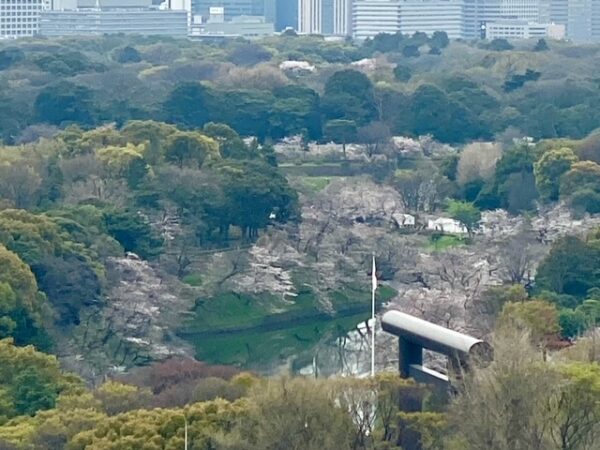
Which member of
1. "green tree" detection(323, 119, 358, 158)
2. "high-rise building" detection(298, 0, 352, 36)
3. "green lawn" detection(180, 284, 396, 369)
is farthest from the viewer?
"high-rise building" detection(298, 0, 352, 36)

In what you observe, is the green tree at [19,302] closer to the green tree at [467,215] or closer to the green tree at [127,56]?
the green tree at [467,215]

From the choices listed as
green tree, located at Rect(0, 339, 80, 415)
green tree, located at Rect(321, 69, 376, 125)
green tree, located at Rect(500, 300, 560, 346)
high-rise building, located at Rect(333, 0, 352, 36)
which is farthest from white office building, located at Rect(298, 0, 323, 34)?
green tree, located at Rect(0, 339, 80, 415)

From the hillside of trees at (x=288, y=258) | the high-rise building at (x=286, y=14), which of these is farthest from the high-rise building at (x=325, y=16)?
the hillside of trees at (x=288, y=258)

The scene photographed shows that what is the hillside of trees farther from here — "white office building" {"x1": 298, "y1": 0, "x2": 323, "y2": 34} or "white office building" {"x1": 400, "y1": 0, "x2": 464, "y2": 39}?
"white office building" {"x1": 298, "y1": 0, "x2": 323, "y2": 34}

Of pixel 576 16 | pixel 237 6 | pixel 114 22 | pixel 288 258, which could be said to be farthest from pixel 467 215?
pixel 237 6

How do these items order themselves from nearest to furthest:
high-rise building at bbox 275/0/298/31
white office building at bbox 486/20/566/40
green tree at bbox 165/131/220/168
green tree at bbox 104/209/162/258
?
green tree at bbox 104/209/162/258 → green tree at bbox 165/131/220/168 → white office building at bbox 486/20/566/40 → high-rise building at bbox 275/0/298/31

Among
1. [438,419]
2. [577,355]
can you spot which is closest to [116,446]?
[438,419]

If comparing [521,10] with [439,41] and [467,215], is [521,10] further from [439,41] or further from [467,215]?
[467,215]
